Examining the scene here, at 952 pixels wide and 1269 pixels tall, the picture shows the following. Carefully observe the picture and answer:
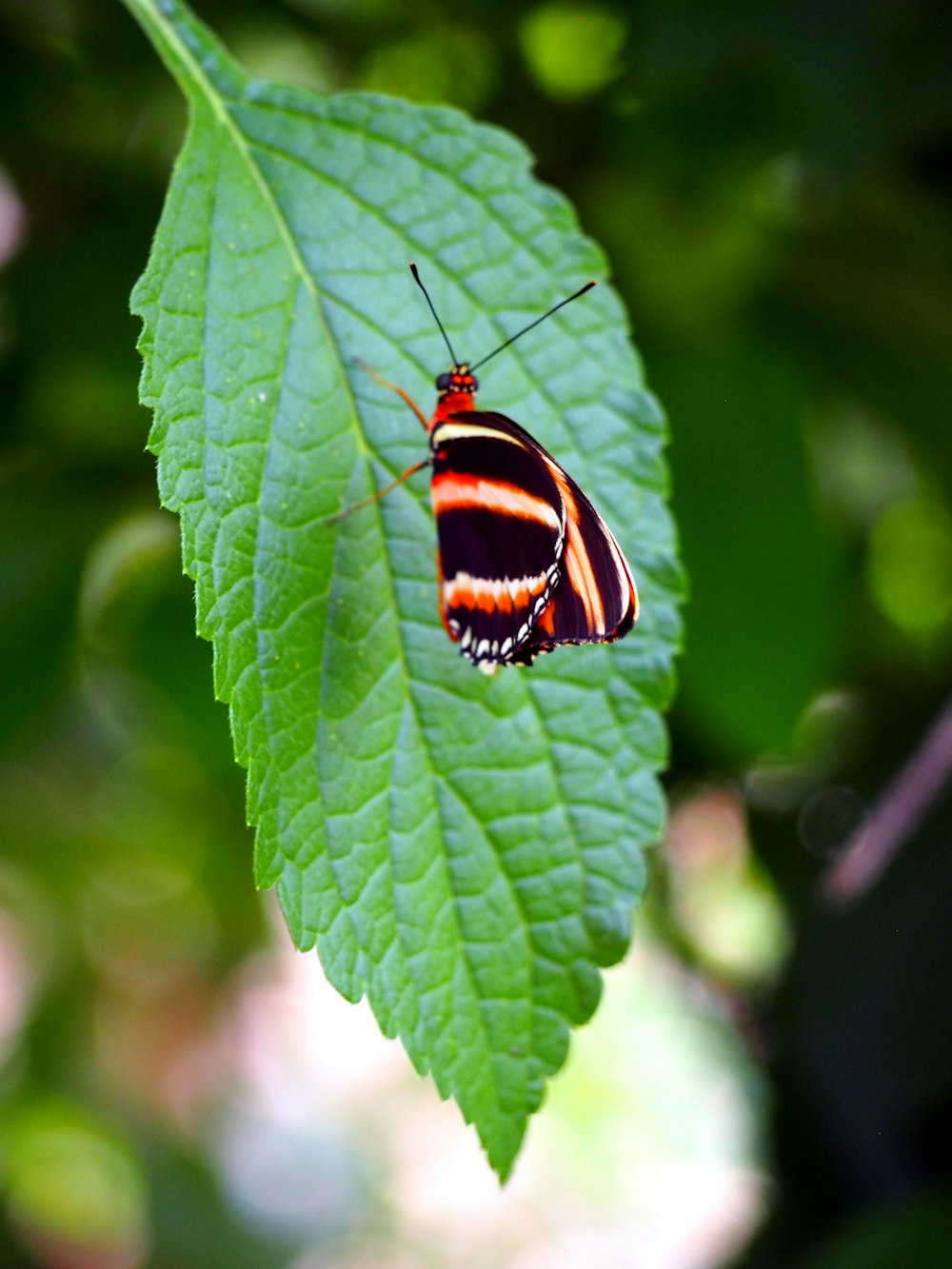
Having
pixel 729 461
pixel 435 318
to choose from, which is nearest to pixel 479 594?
pixel 435 318

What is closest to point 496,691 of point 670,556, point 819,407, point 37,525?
point 670,556

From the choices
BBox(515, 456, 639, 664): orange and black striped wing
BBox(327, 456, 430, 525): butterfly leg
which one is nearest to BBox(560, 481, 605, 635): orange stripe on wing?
BBox(515, 456, 639, 664): orange and black striped wing

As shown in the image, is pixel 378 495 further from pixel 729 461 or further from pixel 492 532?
pixel 729 461

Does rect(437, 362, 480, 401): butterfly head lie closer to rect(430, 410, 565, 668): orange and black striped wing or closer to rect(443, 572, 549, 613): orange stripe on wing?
rect(430, 410, 565, 668): orange and black striped wing

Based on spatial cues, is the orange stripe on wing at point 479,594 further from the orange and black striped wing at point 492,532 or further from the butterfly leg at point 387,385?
the butterfly leg at point 387,385

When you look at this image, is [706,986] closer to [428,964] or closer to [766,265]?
[766,265]

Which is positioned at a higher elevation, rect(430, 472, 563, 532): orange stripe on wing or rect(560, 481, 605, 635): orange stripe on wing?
rect(430, 472, 563, 532): orange stripe on wing

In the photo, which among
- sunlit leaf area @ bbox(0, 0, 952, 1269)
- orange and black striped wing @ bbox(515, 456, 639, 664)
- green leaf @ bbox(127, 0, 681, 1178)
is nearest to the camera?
green leaf @ bbox(127, 0, 681, 1178)

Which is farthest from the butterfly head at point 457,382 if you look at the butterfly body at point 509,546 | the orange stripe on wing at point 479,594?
the orange stripe on wing at point 479,594
